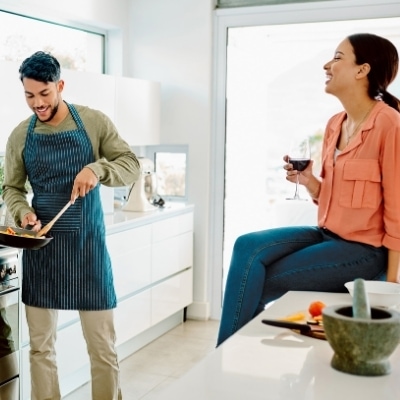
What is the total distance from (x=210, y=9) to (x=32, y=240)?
283 centimetres

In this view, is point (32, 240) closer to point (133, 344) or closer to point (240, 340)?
point (240, 340)

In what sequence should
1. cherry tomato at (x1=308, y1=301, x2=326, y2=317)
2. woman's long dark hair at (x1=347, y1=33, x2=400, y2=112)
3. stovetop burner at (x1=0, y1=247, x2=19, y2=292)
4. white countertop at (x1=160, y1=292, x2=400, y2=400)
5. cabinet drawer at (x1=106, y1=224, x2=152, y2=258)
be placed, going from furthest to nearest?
1. cabinet drawer at (x1=106, y1=224, x2=152, y2=258)
2. stovetop burner at (x1=0, y1=247, x2=19, y2=292)
3. woman's long dark hair at (x1=347, y1=33, x2=400, y2=112)
4. cherry tomato at (x1=308, y1=301, x2=326, y2=317)
5. white countertop at (x1=160, y1=292, x2=400, y2=400)

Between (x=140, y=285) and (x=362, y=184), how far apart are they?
2.12 meters

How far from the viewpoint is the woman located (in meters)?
2.27

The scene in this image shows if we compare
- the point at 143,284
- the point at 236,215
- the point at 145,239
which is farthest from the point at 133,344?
the point at 236,215

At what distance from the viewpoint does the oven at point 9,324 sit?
2.88 metres

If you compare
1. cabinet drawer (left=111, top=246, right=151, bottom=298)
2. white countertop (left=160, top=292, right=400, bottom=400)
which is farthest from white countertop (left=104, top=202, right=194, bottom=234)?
white countertop (left=160, top=292, right=400, bottom=400)

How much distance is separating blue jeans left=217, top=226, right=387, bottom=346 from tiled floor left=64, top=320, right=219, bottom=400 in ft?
4.66

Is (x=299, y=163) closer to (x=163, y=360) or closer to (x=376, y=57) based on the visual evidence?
(x=376, y=57)

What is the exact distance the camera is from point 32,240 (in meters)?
2.41

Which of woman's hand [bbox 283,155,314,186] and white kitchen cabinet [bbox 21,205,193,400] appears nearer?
woman's hand [bbox 283,155,314,186]

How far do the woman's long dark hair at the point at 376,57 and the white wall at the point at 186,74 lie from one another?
247cm

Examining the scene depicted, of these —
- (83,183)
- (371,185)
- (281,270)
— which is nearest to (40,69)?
(83,183)

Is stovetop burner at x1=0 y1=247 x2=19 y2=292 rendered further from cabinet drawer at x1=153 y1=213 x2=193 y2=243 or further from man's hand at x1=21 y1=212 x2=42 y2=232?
cabinet drawer at x1=153 y1=213 x2=193 y2=243
